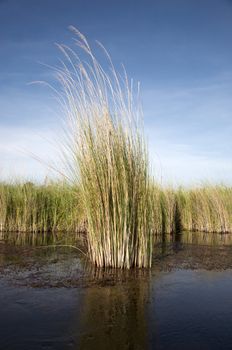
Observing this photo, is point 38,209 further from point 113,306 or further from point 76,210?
point 113,306

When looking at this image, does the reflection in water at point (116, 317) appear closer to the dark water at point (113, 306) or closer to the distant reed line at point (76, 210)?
the dark water at point (113, 306)

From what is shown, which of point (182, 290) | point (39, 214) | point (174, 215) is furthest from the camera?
point (174, 215)

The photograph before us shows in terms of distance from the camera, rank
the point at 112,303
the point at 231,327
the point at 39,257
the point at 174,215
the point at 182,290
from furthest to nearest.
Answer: the point at 174,215, the point at 39,257, the point at 182,290, the point at 112,303, the point at 231,327

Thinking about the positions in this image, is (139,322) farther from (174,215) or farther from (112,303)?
(174,215)

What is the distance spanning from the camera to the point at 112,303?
3383 millimetres

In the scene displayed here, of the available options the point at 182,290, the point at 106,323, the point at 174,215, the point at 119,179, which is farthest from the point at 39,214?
the point at 106,323

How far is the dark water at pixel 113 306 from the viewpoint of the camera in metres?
2.58

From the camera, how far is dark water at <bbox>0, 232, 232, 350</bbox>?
8.48 feet

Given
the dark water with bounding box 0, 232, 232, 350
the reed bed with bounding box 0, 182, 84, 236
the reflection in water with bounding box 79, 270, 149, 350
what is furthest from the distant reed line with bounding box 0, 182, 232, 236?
the reflection in water with bounding box 79, 270, 149, 350

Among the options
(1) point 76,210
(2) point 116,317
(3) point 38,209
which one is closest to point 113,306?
(2) point 116,317

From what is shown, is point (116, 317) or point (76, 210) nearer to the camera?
point (116, 317)

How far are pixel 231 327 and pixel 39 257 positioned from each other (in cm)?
358

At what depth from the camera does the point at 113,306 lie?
3303 mm

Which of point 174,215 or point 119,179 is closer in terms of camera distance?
point 119,179
